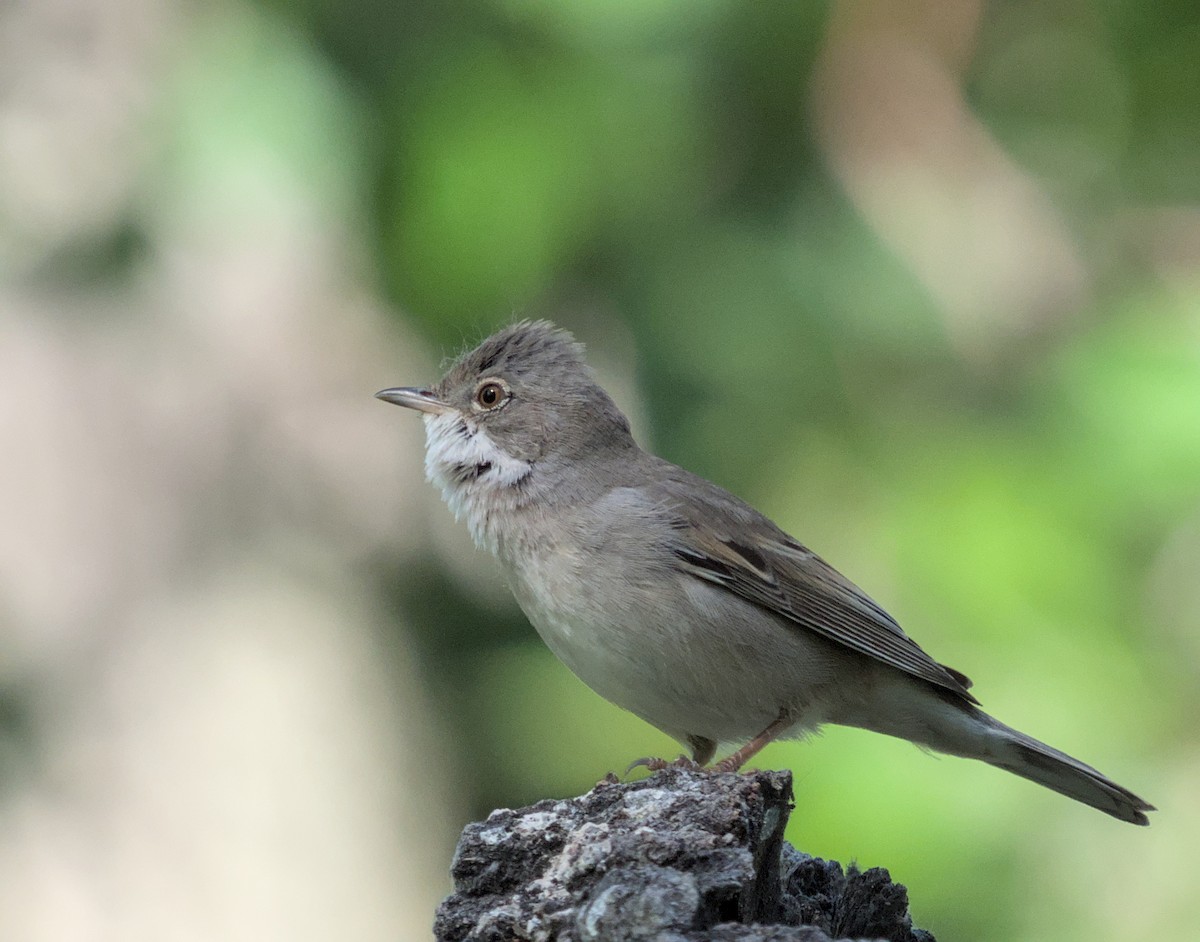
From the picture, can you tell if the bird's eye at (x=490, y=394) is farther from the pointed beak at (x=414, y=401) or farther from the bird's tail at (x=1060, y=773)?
the bird's tail at (x=1060, y=773)

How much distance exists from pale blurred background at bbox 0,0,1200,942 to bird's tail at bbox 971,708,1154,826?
9cm

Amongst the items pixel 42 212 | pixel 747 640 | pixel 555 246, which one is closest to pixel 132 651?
pixel 42 212

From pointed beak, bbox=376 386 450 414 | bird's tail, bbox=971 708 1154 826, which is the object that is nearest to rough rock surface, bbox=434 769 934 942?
bird's tail, bbox=971 708 1154 826

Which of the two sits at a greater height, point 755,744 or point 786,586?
point 786,586

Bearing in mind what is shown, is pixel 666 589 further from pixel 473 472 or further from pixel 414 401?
pixel 414 401

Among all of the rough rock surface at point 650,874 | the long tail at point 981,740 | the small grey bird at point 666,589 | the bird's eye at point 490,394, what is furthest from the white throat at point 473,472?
the rough rock surface at point 650,874

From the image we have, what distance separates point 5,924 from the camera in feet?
23.2

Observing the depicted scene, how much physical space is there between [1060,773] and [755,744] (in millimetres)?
1131

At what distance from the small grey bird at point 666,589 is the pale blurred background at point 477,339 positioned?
0.63ft

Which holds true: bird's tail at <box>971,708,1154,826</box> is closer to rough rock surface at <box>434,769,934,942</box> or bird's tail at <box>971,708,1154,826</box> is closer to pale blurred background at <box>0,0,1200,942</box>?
pale blurred background at <box>0,0,1200,942</box>

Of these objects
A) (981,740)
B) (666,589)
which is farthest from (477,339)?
(981,740)

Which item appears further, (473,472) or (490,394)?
(490,394)

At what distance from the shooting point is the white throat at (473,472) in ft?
17.7

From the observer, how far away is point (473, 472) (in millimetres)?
5594
